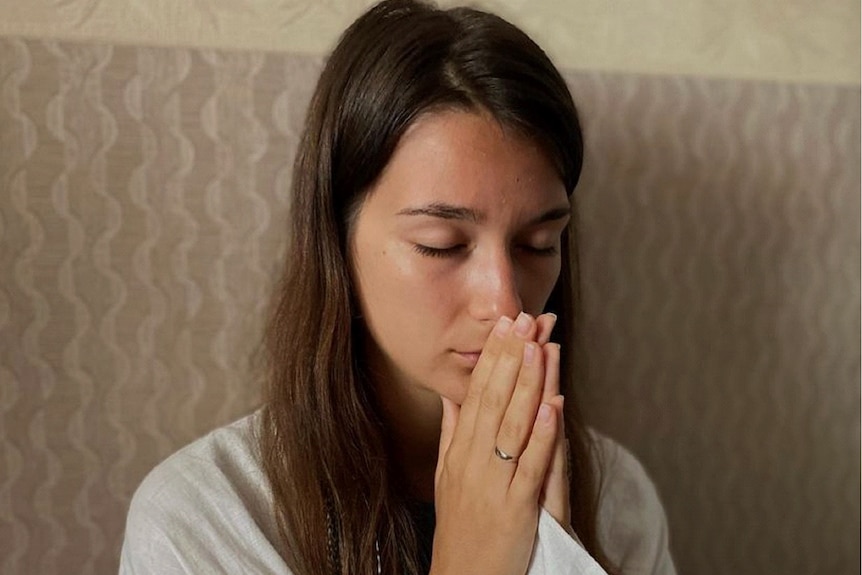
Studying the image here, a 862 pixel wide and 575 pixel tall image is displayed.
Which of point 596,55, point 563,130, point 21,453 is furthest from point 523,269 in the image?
point 21,453

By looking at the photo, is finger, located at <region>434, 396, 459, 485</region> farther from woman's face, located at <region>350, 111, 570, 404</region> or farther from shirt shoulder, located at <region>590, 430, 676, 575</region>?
shirt shoulder, located at <region>590, 430, 676, 575</region>

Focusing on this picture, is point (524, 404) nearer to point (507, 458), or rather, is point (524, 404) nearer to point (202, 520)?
point (507, 458)

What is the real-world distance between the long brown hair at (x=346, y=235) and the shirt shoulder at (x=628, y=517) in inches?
10.0

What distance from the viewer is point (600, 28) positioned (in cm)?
113

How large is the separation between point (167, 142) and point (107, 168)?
7 centimetres

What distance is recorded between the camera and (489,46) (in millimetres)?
801

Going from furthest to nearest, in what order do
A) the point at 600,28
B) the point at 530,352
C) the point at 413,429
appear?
the point at 600,28
the point at 413,429
the point at 530,352

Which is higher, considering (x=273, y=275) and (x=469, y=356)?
(x=273, y=275)

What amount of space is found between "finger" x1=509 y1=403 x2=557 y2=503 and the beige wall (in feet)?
1.68

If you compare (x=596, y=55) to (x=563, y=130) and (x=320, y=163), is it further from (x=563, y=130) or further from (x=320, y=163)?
(x=320, y=163)

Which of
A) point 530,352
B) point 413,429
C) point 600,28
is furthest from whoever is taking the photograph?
point 600,28

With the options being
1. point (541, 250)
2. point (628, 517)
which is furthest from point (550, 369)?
point (628, 517)

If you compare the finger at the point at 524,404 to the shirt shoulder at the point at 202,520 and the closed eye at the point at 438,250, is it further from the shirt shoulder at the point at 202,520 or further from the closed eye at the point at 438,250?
the shirt shoulder at the point at 202,520

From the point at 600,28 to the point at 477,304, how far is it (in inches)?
19.7
